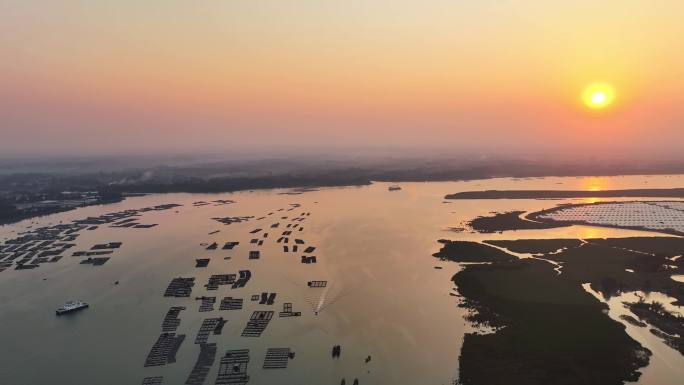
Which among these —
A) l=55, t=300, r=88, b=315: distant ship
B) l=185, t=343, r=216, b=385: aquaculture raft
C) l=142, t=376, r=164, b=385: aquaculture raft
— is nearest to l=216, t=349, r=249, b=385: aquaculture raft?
l=185, t=343, r=216, b=385: aquaculture raft

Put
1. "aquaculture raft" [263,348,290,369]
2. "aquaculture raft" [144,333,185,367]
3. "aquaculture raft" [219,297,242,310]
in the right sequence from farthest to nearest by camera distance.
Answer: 1. "aquaculture raft" [219,297,242,310]
2. "aquaculture raft" [144,333,185,367]
3. "aquaculture raft" [263,348,290,369]

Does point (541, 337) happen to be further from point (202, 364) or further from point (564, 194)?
point (564, 194)

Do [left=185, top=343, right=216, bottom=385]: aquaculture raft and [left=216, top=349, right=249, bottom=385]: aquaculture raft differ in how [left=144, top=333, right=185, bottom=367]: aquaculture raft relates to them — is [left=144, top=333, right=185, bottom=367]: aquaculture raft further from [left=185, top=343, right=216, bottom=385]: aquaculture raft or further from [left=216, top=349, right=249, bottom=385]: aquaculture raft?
[left=216, top=349, right=249, bottom=385]: aquaculture raft

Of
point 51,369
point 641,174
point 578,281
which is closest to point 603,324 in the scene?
point 578,281

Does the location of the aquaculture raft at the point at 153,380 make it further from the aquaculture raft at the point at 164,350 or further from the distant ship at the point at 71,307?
the distant ship at the point at 71,307

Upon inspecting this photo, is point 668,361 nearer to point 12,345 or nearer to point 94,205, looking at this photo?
point 12,345
